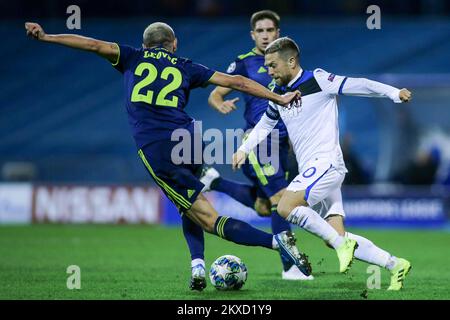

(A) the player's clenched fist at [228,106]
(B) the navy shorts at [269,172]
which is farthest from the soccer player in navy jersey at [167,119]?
(B) the navy shorts at [269,172]

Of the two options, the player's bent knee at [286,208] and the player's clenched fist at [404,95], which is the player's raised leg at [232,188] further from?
the player's clenched fist at [404,95]

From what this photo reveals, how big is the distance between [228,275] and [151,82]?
1.92 metres

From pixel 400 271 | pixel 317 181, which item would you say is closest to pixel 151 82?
pixel 317 181

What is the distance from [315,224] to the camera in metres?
7.91

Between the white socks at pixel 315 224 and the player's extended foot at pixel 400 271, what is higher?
the white socks at pixel 315 224

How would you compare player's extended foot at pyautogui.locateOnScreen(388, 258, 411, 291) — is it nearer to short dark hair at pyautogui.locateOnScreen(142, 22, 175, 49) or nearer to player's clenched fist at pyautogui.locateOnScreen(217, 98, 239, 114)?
player's clenched fist at pyautogui.locateOnScreen(217, 98, 239, 114)

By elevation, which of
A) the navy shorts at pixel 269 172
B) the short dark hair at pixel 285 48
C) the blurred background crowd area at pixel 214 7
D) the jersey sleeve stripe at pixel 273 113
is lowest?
the navy shorts at pixel 269 172

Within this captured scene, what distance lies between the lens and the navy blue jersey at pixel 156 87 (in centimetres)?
821

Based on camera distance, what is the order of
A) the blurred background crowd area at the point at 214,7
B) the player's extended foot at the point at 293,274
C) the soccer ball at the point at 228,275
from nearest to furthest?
the soccer ball at the point at 228,275 → the player's extended foot at the point at 293,274 → the blurred background crowd area at the point at 214,7

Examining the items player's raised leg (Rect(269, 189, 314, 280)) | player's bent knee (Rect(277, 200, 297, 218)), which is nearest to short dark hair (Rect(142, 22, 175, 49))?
player's bent knee (Rect(277, 200, 297, 218))

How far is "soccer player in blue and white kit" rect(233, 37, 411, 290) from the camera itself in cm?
800

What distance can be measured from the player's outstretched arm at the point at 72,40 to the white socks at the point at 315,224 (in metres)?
2.22

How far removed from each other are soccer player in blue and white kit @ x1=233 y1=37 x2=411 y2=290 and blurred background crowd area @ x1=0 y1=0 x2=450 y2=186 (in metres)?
12.8
